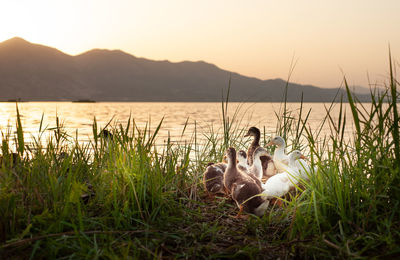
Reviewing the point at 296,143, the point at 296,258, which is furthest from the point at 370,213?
the point at 296,143

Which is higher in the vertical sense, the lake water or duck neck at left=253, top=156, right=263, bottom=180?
duck neck at left=253, top=156, right=263, bottom=180

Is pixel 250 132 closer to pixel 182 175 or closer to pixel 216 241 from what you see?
pixel 182 175

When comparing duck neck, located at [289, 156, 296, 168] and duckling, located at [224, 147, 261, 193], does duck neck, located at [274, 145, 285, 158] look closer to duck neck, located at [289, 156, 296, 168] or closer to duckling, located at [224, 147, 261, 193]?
duck neck, located at [289, 156, 296, 168]

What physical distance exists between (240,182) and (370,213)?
150cm

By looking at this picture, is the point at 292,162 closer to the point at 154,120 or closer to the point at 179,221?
the point at 179,221

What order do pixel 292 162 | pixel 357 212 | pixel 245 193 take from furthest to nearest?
1. pixel 292 162
2. pixel 245 193
3. pixel 357 212

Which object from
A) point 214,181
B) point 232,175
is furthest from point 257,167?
point 232,175

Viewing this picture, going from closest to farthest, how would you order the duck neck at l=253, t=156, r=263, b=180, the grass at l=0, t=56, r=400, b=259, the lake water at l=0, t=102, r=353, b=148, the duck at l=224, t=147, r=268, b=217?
the grass at l=0, t=56, r=400, b=259, the duck at l=224, t=147, r=268, b=217, the duck neck at l=253, t=156, r=263, b=180, the lake water at l=0, t=102, r=353, b=148

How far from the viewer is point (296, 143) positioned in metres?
6.04

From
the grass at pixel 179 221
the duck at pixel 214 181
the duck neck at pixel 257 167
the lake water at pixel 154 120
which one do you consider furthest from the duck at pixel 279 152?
the grass at pixel 179 221

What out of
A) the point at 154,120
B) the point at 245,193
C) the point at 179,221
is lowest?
the point at 154,120

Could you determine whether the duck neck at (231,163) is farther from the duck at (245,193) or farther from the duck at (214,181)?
the duck at (214,181)

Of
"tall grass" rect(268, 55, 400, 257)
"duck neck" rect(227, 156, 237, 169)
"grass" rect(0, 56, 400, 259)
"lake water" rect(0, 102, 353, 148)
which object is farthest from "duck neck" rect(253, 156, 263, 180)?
"tall grass" rect(268, 55, 400, 257)

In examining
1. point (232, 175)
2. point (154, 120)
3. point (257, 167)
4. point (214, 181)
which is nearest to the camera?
point (232, 175)
